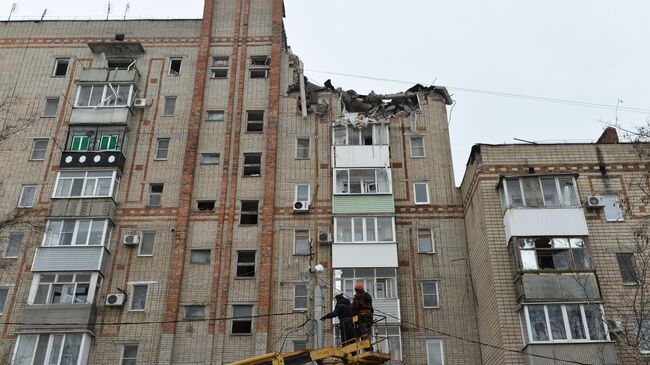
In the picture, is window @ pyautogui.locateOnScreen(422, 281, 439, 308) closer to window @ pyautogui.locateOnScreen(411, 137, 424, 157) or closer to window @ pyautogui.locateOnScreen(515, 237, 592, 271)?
window @ pyautogui.locateOnScreen(515, 237, 592, 271)

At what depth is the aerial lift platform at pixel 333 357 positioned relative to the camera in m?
18.0

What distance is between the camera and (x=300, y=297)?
29172 mm

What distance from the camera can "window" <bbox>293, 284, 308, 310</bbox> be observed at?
2891 centimetres

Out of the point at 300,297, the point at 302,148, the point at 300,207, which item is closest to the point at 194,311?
the point at 300,297

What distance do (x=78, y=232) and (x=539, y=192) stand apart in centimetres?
2065

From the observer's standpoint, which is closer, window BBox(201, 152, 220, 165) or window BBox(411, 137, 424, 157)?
window BBox(201, 152, 220, 165)

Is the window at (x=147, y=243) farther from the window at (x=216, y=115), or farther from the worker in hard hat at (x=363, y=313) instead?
the worker in hard hat at (x=363, y=313)

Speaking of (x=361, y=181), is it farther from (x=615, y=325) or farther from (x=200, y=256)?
(x=615, y=325)

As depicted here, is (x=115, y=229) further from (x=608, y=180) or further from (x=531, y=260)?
(x=608, y=180)

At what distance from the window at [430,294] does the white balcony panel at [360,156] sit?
6179 millimetres

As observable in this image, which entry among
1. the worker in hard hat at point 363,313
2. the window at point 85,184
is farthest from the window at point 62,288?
the worker in hard hat at point 363,313

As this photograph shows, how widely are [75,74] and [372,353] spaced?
25.3 m

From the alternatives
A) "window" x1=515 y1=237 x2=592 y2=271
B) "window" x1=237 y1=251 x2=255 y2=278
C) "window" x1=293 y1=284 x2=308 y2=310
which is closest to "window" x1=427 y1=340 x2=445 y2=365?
"window" x1=515 y1=237 x2=592 y2=271

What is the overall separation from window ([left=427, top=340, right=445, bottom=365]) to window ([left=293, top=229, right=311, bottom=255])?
6.86 m
